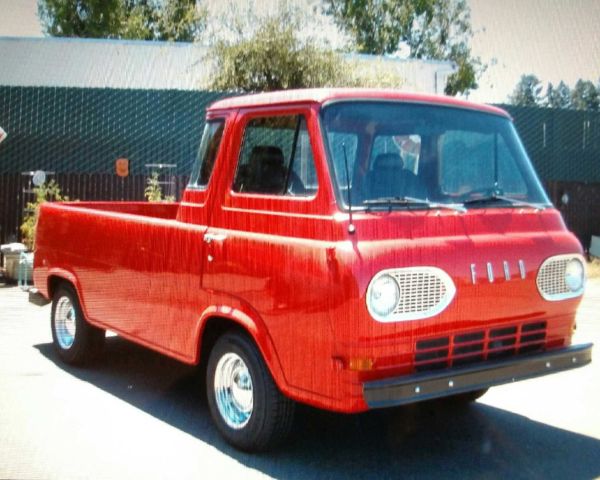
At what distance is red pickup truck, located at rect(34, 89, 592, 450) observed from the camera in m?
4.02

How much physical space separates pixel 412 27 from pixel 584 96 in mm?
63301

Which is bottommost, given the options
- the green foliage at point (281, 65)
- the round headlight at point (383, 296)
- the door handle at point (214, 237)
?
the round headlight at point (383, 296)

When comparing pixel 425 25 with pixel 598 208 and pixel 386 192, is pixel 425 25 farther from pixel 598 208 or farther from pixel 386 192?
pixel 386 192

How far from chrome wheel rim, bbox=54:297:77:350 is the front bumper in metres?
3.77

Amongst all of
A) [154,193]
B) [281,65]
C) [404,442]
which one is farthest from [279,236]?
[281,65]

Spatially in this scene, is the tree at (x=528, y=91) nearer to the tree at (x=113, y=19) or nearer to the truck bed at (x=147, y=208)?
the tree at (x=113, y=19)

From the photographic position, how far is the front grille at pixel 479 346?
13.7ft

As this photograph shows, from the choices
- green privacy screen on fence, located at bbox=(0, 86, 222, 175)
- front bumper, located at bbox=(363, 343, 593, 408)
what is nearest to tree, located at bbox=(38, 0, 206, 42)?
green privacy screen on fence, located at bbox=(0, 86, 222, 175)

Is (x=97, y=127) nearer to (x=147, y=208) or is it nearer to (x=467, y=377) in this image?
(x=147, y=208)

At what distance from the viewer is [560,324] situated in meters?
4.76

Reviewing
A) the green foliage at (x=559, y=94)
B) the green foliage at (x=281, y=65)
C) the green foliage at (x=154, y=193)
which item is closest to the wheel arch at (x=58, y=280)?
the green foliage at (x=154, y=193)

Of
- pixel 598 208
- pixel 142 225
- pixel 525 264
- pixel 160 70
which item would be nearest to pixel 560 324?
pixel 525 264

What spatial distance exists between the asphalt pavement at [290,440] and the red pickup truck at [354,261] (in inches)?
14.5

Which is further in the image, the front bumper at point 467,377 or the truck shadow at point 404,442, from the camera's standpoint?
the truck shadow at point 404,442
